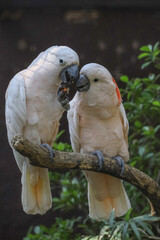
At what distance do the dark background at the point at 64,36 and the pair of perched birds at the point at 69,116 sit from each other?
0.67m

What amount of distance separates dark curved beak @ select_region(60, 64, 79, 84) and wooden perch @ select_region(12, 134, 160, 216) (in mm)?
354

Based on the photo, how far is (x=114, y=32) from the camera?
3.02 meters

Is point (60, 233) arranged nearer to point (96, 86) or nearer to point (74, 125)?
point (74, 125)

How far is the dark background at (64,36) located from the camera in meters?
2.71

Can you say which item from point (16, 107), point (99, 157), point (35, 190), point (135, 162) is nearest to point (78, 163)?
point (99, 157)

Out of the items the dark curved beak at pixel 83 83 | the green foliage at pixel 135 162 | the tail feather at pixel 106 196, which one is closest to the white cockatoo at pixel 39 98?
the dark curved beak at pixel 83 83

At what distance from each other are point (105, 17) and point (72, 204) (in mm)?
1504

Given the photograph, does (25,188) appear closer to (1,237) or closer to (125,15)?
(1,237)

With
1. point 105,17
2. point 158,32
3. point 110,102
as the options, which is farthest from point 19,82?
point 158,32

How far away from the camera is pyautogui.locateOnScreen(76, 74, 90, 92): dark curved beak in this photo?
1975 mm

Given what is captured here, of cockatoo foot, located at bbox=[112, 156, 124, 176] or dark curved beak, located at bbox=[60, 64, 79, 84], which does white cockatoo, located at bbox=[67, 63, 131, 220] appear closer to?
cockatoo foot, located at bbox=[112, 156, 124, 176]

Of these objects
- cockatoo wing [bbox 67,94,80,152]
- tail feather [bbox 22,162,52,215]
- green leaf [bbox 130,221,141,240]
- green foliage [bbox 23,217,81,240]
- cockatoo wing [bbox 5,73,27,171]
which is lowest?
green foliage [bbox 23,217,81,240]

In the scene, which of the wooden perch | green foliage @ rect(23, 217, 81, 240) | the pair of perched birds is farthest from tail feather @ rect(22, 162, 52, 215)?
green foliage @ rect(23, 217, 81, 240)

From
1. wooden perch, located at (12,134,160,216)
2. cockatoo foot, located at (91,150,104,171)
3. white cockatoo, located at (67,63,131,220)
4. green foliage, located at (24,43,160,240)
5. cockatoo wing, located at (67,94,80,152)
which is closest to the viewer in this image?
→ wooden perch, located at (12,134,160,216)
